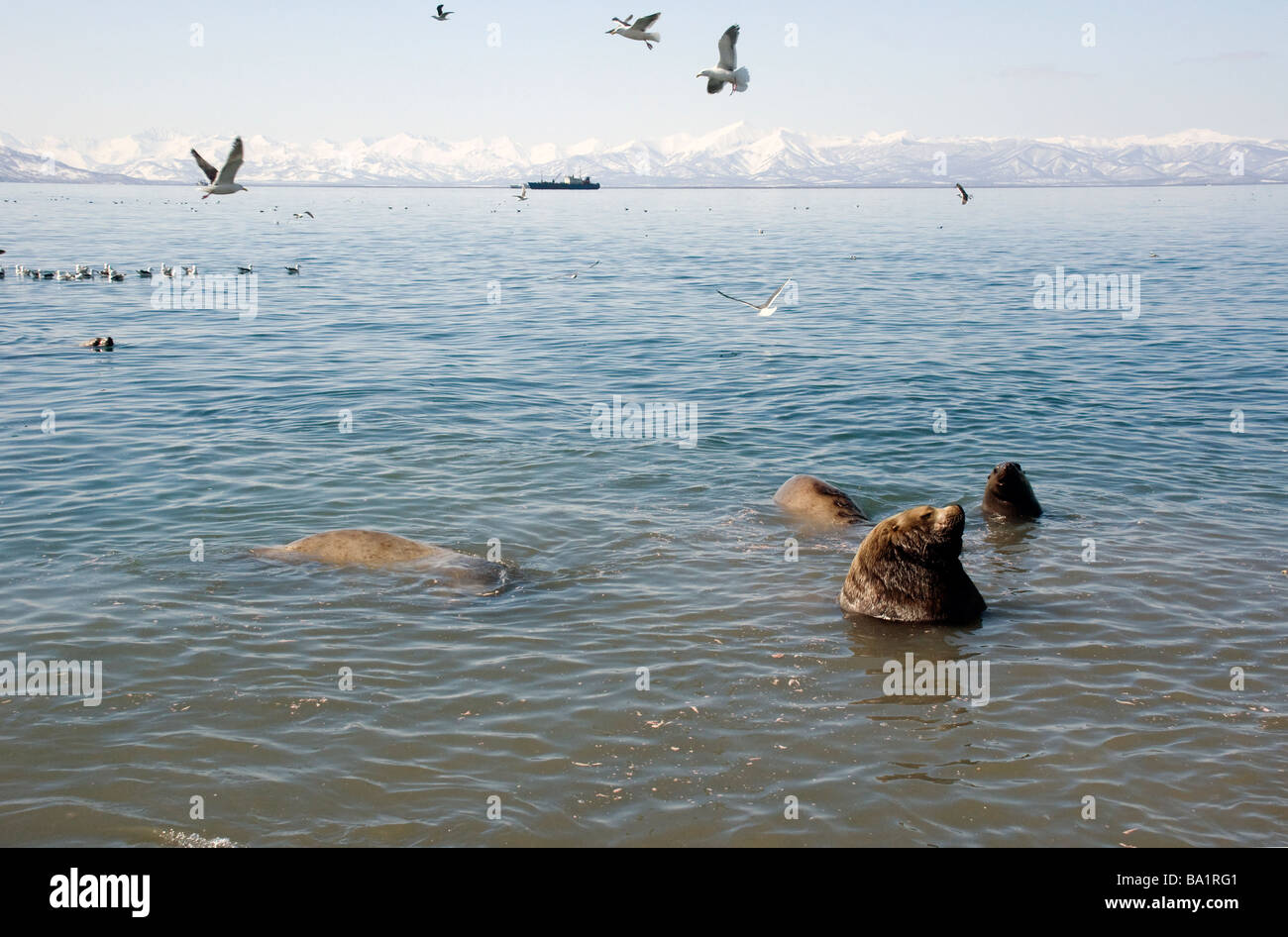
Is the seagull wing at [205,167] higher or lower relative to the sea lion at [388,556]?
higher

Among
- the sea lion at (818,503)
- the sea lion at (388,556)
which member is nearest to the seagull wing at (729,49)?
the sea lion at (818,503)

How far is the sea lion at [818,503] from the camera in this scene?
1226 centimetres

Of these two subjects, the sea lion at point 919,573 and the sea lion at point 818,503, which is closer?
the sea lion at point 919,573

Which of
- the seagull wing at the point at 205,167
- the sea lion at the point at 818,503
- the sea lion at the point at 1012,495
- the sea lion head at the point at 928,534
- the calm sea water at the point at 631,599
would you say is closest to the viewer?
the calm sea water at the point at 631,599

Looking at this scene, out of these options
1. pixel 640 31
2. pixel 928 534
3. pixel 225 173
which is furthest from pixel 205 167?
pixel 928 534

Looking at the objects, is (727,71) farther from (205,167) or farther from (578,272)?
(578,272)

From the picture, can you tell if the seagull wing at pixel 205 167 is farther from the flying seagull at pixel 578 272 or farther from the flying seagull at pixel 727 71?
the flying seagull at pixel 578 272

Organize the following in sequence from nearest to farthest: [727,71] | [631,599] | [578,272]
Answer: [631,599]
[727,71]
[578,272]

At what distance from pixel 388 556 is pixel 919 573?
16.3 feet

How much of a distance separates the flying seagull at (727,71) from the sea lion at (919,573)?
513 centimetres

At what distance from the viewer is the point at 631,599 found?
10.0 m

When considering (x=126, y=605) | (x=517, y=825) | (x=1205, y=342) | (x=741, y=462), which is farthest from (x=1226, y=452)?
(x=126, y=605)
